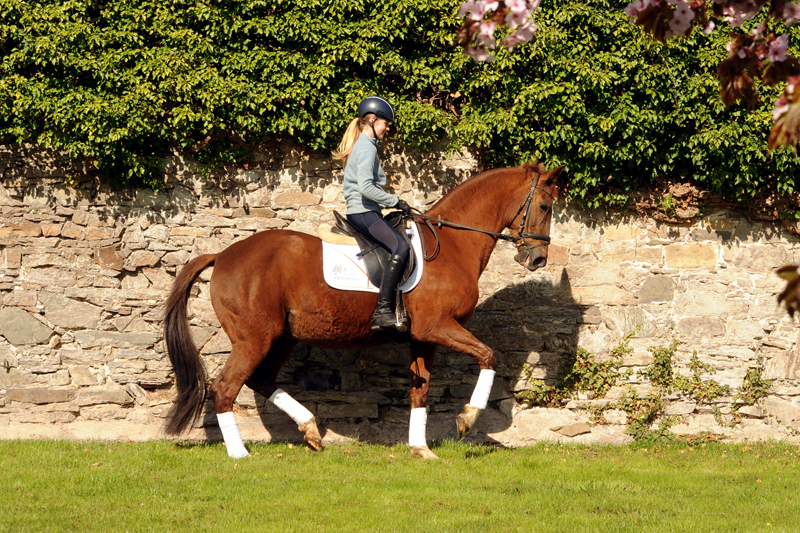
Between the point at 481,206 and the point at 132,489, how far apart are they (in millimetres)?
4072

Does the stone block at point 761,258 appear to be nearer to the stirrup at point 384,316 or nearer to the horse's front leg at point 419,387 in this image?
the horse's front leg at point 419,387

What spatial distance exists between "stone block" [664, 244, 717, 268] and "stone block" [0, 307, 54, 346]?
22.7 feet

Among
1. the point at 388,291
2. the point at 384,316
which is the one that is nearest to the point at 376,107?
the point at 388,291

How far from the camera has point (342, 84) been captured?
27.7 feet

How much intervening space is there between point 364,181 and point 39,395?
415 centimetres

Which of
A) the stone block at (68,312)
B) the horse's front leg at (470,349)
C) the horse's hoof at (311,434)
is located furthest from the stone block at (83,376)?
the horse's front leg at (470,349)

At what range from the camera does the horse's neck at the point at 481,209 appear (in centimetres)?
760

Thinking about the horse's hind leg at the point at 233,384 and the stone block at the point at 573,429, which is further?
the stone block at the point at 573,429

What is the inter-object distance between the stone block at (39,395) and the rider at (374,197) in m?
3.50

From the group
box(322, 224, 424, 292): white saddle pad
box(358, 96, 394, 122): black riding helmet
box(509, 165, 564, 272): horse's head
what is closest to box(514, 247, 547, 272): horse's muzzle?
box(509, 165, 564, 272): horse's head

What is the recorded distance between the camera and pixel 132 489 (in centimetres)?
596

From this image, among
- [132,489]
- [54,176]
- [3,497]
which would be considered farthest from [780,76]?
[54,176]

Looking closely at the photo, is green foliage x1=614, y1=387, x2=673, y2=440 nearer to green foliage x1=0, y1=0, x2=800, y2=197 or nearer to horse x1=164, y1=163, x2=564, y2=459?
horse x1=164, y1=163, x2=564, y2=459

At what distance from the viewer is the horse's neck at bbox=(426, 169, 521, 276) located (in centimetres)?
760
